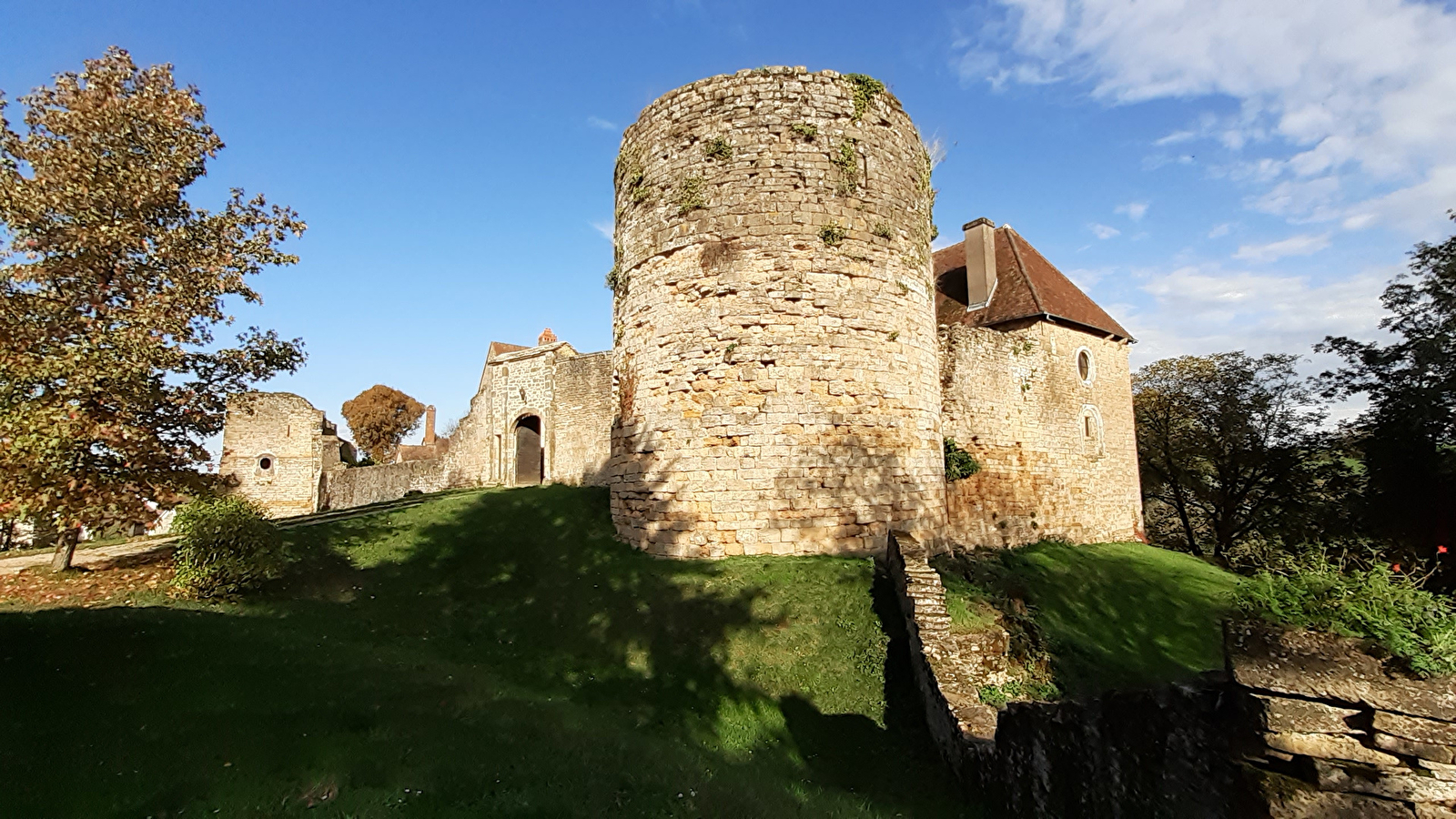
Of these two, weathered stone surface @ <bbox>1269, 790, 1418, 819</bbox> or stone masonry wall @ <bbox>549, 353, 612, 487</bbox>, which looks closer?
weathered stone surface @ <bbox>1269, 790, 1418, 819</bbox>

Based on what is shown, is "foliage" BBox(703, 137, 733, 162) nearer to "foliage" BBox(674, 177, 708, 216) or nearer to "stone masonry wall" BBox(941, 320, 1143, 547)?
"foliage" BBox(674, 177, 708, 216)

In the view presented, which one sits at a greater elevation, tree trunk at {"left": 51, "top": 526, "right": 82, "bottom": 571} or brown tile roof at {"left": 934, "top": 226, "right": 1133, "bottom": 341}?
brown tile roof at {"left": 934, "top": 226, "right": 1133, "bottom": 341}

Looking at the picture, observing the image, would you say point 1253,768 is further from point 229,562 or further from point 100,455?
point 100,455

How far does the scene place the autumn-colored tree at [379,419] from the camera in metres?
47.4

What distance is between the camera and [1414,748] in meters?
3.22

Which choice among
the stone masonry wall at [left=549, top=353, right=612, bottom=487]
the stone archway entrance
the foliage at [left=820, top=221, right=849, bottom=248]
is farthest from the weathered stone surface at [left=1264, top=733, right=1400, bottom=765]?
the stone archway entrance

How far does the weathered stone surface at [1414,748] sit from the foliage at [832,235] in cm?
797

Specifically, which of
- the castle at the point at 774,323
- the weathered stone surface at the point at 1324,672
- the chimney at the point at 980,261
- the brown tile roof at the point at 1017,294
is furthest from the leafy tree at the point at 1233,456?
the weathered stone surface at the point at 1324,672

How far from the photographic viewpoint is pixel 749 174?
10.0m

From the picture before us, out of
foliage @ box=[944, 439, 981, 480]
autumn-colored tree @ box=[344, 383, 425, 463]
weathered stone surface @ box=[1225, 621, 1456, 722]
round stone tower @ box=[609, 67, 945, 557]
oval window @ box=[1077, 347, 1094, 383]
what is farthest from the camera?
autumn-colored tree @ box=[344, 383, 425, 463]

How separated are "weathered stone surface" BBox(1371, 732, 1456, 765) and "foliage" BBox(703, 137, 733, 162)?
9.24m

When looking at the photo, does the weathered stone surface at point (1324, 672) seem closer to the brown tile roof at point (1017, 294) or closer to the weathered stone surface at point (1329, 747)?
the weathered stone surface at point (1329, 747)

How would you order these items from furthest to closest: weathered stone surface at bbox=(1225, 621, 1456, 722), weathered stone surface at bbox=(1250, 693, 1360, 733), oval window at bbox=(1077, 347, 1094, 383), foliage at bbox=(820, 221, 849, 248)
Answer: oval window at bbox=(1077, 347, 1094, 383) → foliage at bbox=(820, 221, 849, 248) → weathered stone surface at bbox=(1250, 693, 1360, 733) → weathered stone surface at bbox=(1225, 621, 1456, 722)

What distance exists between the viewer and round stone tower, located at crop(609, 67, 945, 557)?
31.2ft
